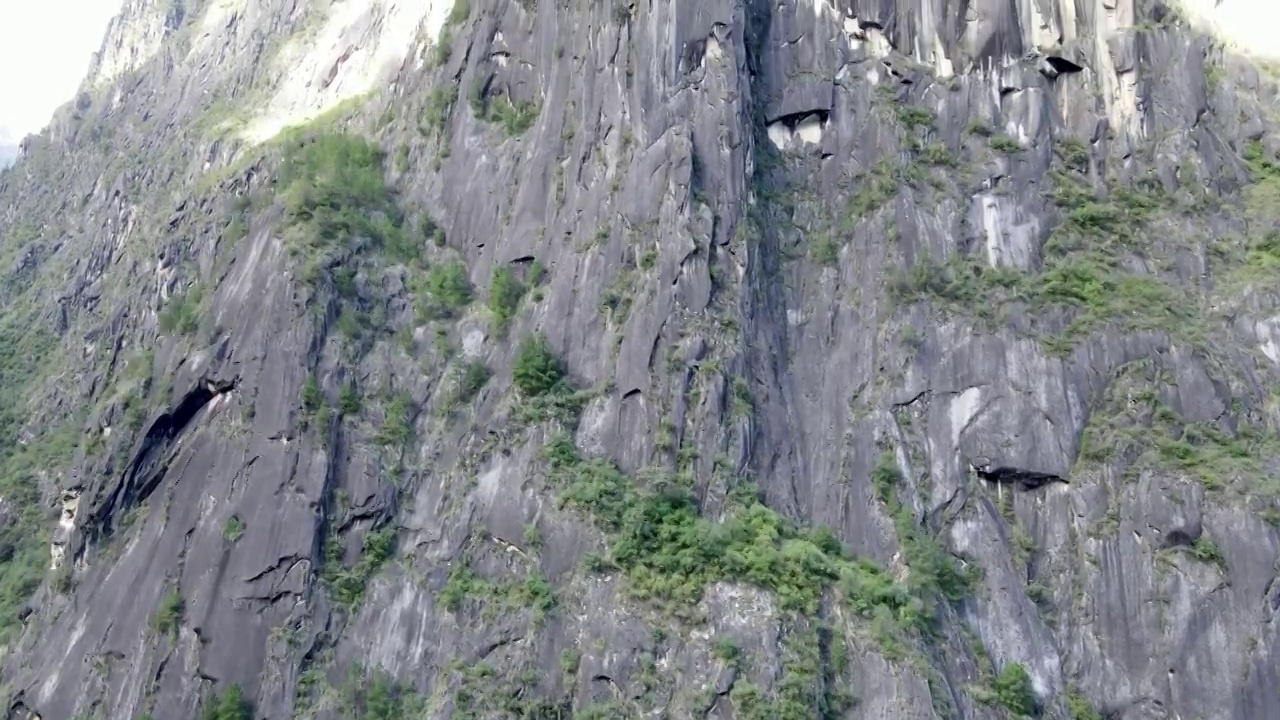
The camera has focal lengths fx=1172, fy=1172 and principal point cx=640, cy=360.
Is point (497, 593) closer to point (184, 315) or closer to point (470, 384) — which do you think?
point (470, 384)

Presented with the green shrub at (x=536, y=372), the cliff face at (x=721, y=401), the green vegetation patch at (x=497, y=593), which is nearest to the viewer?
the cliff face at (x=721, y=401)

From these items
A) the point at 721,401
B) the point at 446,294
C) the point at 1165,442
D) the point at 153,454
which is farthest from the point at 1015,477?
the point at 153,454

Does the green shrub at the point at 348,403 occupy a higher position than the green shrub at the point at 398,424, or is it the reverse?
the green shrub at the point at 348,403

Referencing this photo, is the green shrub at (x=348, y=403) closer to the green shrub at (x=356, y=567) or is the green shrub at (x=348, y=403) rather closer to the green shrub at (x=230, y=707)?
the green shrub at (x=356, y=567)

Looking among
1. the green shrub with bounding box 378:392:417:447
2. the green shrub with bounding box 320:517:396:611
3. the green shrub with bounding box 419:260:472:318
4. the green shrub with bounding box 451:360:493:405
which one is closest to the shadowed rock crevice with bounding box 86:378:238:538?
the green shrub with bounding box 378:392:417:447

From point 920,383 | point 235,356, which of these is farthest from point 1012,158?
point 235,356

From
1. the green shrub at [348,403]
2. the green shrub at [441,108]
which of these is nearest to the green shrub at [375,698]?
the green shrub at [348,403]
